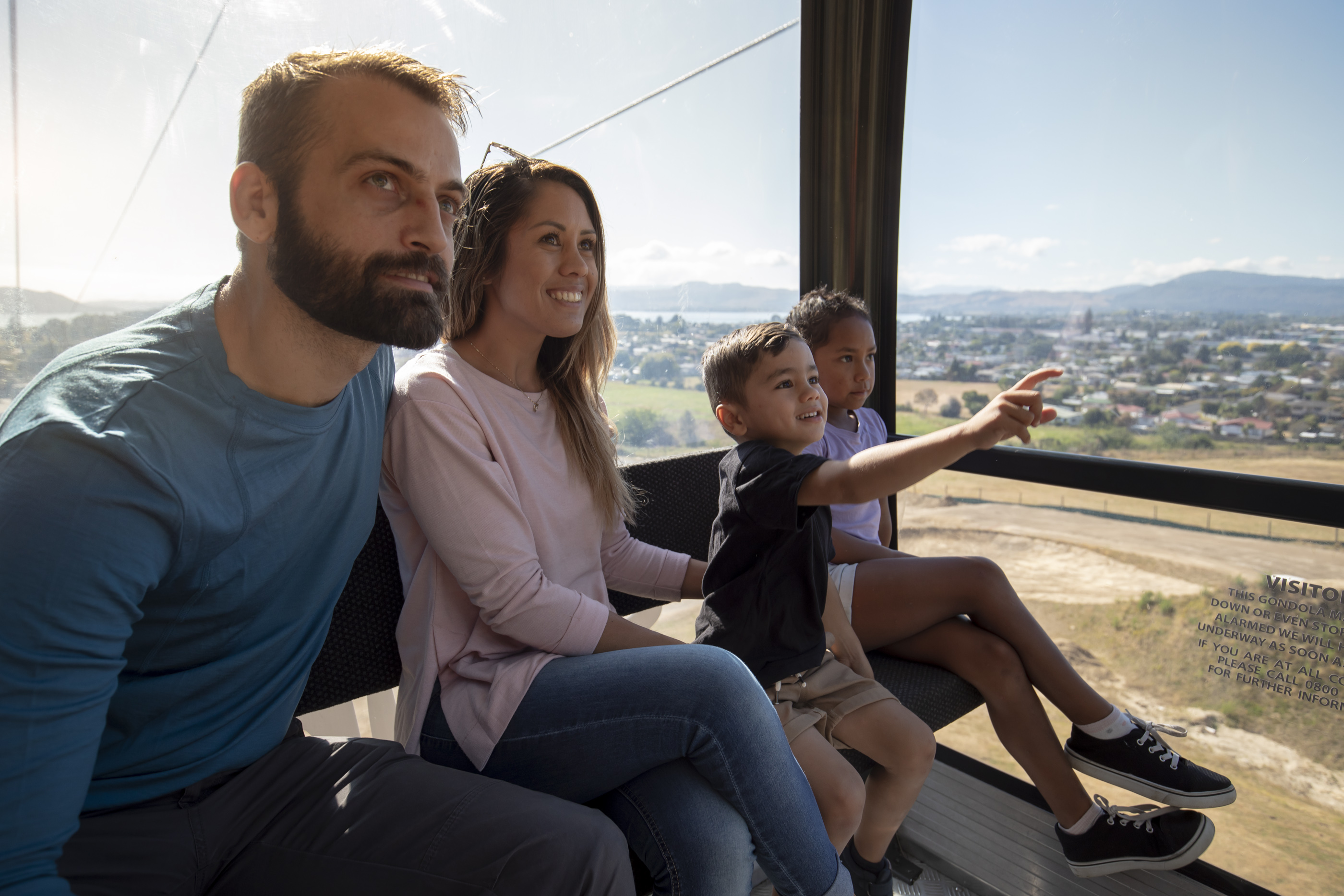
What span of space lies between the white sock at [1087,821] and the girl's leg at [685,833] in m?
1.03

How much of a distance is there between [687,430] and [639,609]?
865 mm

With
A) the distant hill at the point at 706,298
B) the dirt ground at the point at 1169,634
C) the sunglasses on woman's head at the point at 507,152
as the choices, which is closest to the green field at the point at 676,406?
the distant hill at the point at 706,298

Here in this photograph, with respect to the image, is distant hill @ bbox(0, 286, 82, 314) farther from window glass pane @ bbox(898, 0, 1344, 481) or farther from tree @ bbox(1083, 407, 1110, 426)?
tree @ bbox(1083, 407, 1110, 426)

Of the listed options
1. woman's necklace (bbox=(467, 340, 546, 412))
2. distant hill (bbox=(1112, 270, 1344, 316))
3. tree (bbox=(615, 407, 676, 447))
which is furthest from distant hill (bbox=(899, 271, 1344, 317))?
woman's necklace (bbox=(467, 340, 546, 412))

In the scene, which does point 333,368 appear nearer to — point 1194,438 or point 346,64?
point 346,64

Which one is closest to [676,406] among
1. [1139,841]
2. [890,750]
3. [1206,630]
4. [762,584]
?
[762,584]

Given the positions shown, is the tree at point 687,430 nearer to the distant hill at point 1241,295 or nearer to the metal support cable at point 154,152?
the distant hill at point 1241,295

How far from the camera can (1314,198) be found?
2010 mm

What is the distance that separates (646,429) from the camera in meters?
2.49

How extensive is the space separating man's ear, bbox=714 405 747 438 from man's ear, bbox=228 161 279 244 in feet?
3.19

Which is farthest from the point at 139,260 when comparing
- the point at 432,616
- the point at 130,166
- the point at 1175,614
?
the point at 1175,614

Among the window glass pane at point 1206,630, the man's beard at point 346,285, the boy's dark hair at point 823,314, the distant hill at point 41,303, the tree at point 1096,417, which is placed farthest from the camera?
the tree at point 1096,417

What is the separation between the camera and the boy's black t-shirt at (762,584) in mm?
1448

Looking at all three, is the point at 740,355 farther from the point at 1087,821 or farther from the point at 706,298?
the point at 1087,821
